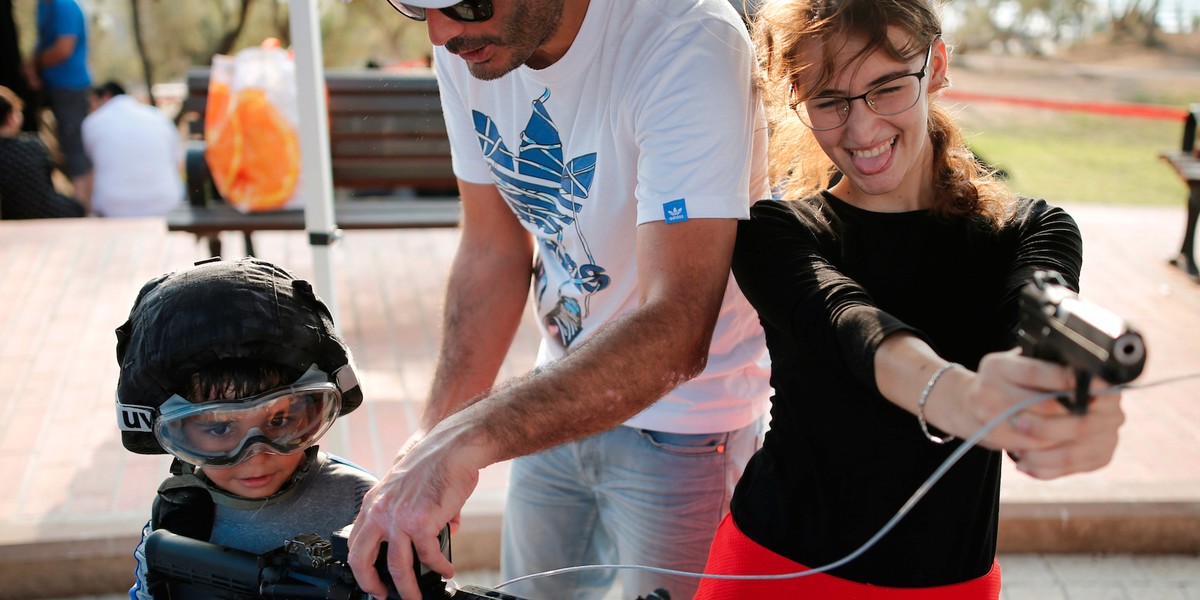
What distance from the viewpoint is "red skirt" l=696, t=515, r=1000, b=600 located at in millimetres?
1609

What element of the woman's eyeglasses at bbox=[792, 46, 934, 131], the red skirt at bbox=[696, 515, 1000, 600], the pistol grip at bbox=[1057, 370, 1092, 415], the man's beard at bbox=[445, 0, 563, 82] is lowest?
the red skirt at bbox=[696, 515, 1000, 600]

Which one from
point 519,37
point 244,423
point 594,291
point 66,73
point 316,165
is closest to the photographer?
point 244,423

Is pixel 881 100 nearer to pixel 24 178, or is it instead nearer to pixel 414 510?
pixel 414 510

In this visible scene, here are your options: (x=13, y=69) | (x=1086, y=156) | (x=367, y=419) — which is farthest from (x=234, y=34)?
(x=1086, y=156)

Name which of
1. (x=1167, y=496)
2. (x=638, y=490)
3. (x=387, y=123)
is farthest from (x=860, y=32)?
(x=387, y=123)

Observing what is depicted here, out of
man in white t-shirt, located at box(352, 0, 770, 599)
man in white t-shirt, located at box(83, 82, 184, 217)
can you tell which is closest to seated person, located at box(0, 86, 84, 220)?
man in white t-shirt, located at box(83, 82, 184, 217)

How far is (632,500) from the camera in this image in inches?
85.0

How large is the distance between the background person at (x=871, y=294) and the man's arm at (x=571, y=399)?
0.09m

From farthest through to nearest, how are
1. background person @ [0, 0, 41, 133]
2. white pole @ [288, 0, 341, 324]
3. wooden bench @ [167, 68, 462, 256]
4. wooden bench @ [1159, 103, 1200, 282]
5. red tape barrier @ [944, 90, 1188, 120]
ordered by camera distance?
red tape barrier @ [944, 90, 1188, 120]
background person @ [0, 0, 41, 133]
wooden bench @ [1159, 103, 1200, 282]
wooden bench @ [167, 68, 462, 256]
white pole @ [288, 0, 341, 324]

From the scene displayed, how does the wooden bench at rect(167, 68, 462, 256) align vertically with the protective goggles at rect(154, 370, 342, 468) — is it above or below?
below

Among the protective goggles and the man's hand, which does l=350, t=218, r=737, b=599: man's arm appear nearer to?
the man's hand

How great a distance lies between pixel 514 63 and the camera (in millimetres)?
1828

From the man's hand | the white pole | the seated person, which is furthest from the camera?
the seated person

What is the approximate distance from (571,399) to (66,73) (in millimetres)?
8402
